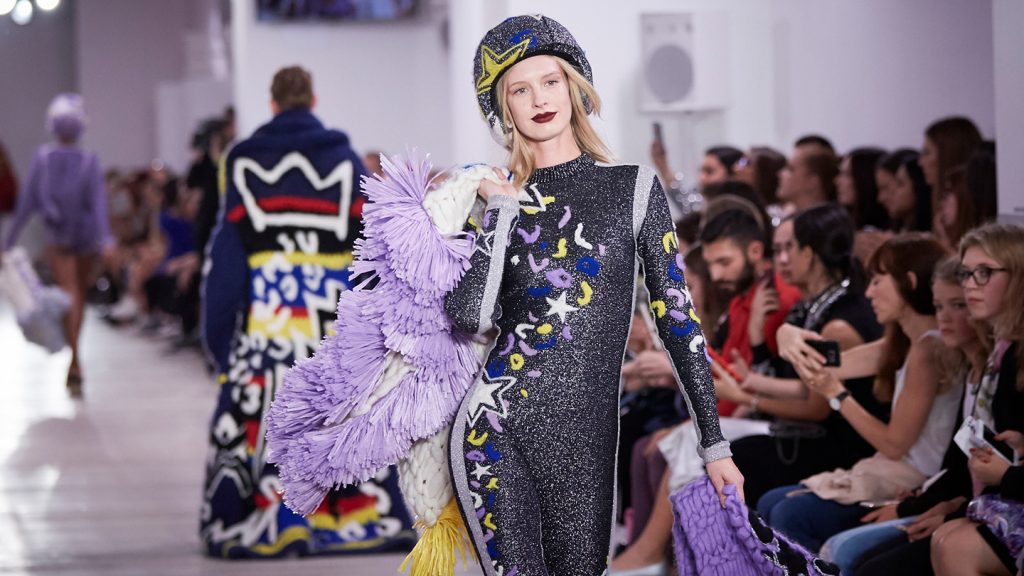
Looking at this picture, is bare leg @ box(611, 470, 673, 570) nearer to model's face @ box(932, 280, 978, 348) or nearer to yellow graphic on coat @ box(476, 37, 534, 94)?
model's face @ box(932, 280, 978, 348)

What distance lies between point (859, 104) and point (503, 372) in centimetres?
510

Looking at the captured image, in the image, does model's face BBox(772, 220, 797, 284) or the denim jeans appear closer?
the denim jeans

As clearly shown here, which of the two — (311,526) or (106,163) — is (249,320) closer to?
(311,526)

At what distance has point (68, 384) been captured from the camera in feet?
A: 29.5

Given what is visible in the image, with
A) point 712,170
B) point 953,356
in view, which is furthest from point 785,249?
point 712,170

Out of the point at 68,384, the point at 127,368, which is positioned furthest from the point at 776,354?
the point at 127,368

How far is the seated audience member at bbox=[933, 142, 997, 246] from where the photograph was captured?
14.5 ft

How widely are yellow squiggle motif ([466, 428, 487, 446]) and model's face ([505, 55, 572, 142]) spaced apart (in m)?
0.54

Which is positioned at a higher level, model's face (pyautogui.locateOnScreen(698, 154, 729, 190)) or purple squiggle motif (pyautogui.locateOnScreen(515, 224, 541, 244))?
model's face (pyautogui.locateOnScreen(698, 154, 729, 190))

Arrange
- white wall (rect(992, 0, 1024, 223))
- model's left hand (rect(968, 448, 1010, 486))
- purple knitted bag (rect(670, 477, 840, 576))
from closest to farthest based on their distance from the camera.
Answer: purple knitted bag (rect(670, 477, 840, 576)), model's left hand (rect(968, 448, 1010, 486)), white wall (rect(992, 0, 1024, 223))

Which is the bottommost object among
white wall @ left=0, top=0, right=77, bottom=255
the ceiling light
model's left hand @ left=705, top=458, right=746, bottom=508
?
model's left hand @ left=705, top=458, right=746, bottom=508

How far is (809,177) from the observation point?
601 centimetres

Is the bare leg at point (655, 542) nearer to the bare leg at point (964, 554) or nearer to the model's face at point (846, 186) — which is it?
the bare leg at point (964, 554)

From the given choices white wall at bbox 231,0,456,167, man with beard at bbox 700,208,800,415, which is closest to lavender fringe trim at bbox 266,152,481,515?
man with beard at bbox 700,208,800,415
